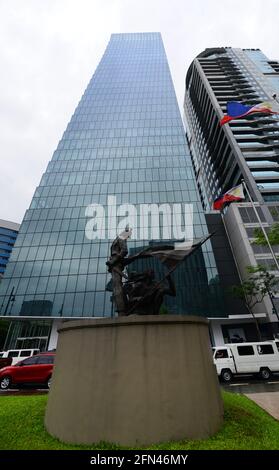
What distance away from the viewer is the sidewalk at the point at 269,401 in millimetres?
7023

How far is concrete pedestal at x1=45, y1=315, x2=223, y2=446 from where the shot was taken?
4559 millimetres

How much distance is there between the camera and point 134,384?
479cm

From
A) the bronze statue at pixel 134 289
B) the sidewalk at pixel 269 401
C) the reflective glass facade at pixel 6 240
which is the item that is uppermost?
the reflective glass facade at pixel 6 240

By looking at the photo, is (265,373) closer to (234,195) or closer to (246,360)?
(246,360)

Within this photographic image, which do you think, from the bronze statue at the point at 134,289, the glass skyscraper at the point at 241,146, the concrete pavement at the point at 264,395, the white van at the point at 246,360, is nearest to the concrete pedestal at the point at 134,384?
the bronze statue at the point at 134,289

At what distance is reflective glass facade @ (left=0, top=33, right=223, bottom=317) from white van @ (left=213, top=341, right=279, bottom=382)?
13851 mm

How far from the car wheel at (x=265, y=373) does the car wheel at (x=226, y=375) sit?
2.02 metres

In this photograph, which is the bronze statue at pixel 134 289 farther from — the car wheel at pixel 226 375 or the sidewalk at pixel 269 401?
the car wheel at pixel 226 375

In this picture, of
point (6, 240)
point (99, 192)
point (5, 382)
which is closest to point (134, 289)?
point (5, 382)

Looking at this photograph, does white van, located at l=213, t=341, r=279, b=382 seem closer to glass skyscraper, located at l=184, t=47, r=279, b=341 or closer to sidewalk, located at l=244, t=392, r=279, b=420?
sidewalk, located at l=244, t=392, r=279, b=420

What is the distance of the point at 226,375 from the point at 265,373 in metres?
2.44

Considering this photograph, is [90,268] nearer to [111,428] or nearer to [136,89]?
[111,428]

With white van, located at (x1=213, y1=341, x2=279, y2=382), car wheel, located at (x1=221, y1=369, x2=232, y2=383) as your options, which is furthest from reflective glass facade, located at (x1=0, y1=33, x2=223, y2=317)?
car wheel, located at (x1=221, y1=369, x2=232, y2=383)
